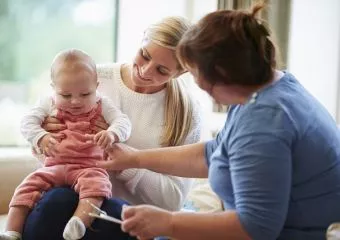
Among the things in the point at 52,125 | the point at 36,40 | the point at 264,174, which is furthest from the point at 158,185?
the point at 36,40

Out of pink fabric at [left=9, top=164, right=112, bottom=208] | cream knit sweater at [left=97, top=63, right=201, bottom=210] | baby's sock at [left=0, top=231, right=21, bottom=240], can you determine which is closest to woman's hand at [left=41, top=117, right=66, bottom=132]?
pink fabric at [left=9, top=164, right=112, bottom=208]

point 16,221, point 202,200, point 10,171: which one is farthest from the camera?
point 202,200

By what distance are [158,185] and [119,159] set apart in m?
0.25

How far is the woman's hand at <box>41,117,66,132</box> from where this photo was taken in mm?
1644

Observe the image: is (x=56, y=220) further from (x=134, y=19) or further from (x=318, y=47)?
(x=134, y=19)

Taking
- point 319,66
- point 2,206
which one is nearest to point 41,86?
point 2,206

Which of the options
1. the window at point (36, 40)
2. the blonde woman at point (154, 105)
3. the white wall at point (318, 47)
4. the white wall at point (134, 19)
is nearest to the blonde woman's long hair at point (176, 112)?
the blonde woman at point (154, 105)

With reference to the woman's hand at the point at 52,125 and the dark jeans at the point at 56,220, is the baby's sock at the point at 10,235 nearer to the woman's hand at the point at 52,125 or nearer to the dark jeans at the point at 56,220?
the dark jeans at the point at 56,220

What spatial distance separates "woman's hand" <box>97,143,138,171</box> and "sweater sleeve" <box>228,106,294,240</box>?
53 cm

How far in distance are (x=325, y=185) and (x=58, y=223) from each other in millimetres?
748

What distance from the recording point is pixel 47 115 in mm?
1684

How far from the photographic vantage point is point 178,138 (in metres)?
A: 1.83

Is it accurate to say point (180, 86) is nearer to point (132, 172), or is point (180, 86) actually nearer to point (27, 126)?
point (132, 172)

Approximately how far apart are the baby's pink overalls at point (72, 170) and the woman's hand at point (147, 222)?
0.34 m
